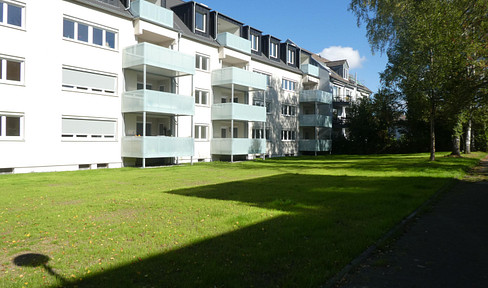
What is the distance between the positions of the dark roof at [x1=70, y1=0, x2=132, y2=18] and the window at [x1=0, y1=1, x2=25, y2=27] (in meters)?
3.17

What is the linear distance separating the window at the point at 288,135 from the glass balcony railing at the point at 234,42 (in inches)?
442

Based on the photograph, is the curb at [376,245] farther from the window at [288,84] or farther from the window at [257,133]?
the window at [288,84]

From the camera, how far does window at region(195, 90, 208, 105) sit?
29.0 metres

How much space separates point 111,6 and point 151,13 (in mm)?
2585

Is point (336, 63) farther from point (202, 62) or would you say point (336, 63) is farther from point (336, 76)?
point (202, 62)

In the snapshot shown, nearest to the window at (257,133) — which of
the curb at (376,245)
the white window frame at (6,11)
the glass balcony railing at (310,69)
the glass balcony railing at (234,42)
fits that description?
the glass balcony railing at (234,42)

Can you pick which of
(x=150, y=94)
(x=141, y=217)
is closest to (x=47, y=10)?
(x=150, y=94)

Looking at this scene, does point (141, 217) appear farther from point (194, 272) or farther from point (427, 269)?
point (427, 269)

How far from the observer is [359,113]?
4412 cm

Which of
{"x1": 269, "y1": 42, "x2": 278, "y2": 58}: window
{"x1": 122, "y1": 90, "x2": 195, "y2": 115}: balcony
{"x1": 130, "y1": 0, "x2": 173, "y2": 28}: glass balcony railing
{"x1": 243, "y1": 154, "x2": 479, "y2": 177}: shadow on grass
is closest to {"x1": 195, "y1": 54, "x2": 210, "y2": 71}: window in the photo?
{"x1": 130, "y1": 0, "x2": 173, "y2": 28}: glass balcony railing

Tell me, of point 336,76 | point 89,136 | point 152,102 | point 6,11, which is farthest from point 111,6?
point 336,76

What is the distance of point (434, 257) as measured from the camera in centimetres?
516

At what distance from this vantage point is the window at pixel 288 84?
39.8 metres

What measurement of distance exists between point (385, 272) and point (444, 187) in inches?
362
